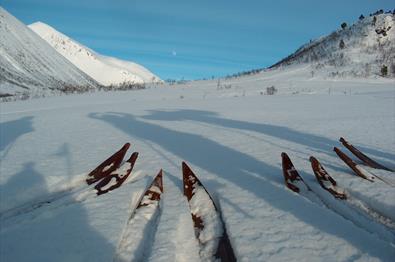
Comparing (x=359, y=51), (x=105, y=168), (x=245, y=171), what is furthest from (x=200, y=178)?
(x=359, y=51)

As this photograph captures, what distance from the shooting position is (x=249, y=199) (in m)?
4.89

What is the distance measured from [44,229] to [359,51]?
27.9m

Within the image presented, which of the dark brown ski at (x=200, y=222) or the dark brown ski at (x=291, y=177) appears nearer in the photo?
the dark brown ski at (x=200, y=222)

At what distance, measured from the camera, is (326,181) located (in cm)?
526

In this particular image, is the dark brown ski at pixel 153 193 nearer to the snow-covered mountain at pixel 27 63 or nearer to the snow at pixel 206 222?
the snow at pixel 206 222

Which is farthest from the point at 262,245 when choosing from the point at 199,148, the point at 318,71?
the point at 318,71

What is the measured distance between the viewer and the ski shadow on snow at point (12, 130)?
25.9ft

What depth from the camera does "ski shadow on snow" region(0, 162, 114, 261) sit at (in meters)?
3.84

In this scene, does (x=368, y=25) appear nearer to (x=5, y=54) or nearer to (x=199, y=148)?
(x=199, y=148)

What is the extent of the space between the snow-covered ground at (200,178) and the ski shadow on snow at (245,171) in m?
0.02

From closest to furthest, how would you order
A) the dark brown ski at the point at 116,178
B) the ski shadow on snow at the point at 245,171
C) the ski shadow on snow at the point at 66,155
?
the ski shadow on snow at the point at 245,171 → the dark brown ski at the point at 116,178 → the ski shadow on snow at the point at 66,155

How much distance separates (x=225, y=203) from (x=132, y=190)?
1196 millimetres

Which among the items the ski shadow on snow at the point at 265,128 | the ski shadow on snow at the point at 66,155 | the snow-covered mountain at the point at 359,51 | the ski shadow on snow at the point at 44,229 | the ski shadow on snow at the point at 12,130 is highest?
the snow-covered mountain at the point at 359,51

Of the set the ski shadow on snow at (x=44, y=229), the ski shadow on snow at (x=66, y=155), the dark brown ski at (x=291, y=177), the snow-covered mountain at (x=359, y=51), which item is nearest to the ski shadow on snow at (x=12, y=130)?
the ski shadow on snow at (x=66, y=155)
